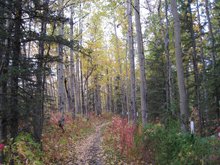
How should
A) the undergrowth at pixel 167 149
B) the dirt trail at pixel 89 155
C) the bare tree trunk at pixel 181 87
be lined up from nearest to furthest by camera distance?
the undergrowth at pixel 167 149 → the bare tree trunk at pixel 181 87 → the dirt trail at pixel 89 155

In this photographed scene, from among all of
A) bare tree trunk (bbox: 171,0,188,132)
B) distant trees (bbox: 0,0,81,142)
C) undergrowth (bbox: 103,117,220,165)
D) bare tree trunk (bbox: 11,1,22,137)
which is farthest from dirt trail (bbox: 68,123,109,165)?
bare tree trunk (bbox: 171,0,188,132)

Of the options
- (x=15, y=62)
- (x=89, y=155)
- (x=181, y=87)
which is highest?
(x=15, y=62)

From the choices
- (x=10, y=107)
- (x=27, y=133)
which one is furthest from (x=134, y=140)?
(x=10, y=107)

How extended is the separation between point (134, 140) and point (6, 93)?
454 cm

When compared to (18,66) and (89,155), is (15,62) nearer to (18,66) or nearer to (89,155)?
(18,66)

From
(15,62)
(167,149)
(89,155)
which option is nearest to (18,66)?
(15,62)

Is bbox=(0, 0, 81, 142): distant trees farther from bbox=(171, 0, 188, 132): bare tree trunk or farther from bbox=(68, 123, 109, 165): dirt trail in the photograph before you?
bbox=(171, 0, 188, 132): bare tree trunk

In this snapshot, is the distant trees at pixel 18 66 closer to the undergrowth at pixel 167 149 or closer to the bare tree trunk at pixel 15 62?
the bare tree trunk at pixel 15 62

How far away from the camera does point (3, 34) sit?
6.12 meters

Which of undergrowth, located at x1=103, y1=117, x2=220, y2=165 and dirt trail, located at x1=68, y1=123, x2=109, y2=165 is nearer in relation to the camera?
undergrowth, located at x1=103, y1=117, x2=220, y2=165

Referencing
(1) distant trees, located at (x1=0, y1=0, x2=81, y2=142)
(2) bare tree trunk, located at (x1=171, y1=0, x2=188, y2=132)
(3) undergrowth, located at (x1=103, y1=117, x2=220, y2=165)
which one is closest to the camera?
(3) undergrowth, located at (x1=103, y1=117, x2=220, y2=165)

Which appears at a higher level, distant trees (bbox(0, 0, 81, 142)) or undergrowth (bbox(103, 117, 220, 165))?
distant trees (bbox(0, 0, 81, 142))

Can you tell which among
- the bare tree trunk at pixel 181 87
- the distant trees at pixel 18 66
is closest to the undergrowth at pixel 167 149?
the bare tree trunk at pixel 181 87

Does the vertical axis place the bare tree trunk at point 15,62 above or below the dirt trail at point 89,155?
above
